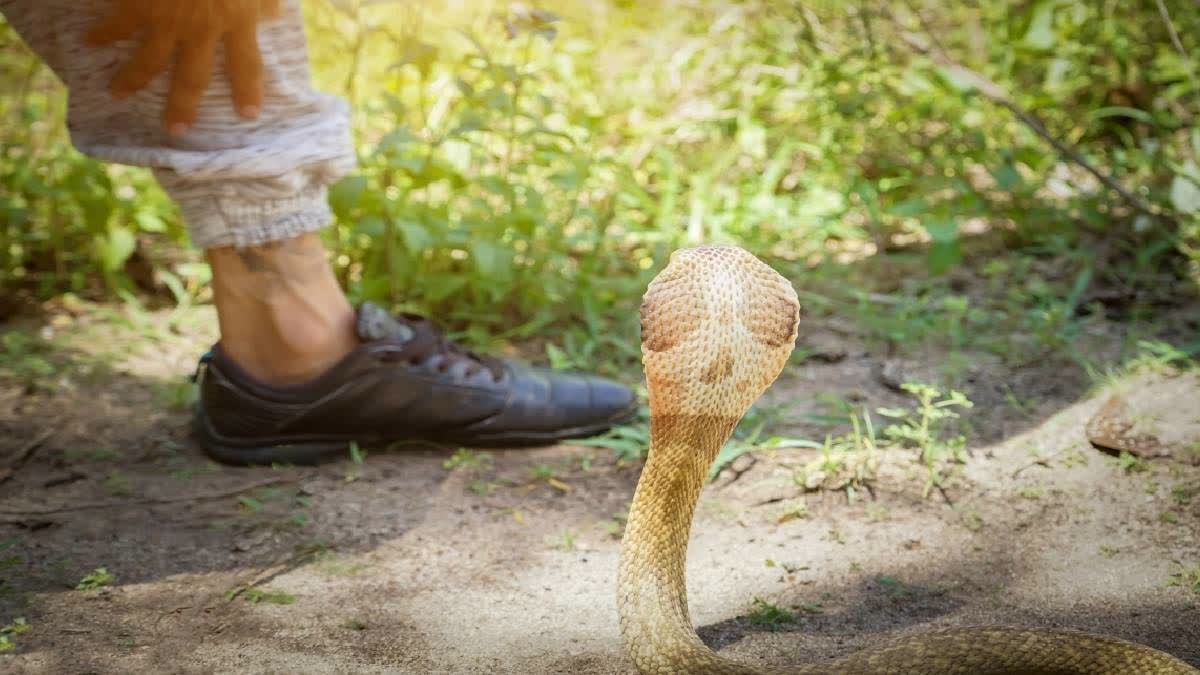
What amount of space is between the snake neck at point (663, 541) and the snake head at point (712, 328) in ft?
0.18

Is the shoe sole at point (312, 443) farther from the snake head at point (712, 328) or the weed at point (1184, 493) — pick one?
the weed at point (1184, 493)

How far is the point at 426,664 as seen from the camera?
154 centimetres

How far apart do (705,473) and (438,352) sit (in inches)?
41.5

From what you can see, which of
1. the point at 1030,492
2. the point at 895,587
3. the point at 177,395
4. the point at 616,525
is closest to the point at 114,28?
the point at 177,395

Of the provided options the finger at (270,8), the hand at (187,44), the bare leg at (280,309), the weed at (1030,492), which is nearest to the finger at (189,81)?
the hand at (187,44)

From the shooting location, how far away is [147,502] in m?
2.06

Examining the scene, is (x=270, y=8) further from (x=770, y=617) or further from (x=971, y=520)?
(x=971, y=520)

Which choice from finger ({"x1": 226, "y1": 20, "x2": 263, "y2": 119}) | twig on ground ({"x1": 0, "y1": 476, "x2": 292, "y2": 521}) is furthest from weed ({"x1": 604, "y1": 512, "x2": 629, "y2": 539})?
finger ({"x1": 226, "y1": 20, "x2": 263, "y2": 119})

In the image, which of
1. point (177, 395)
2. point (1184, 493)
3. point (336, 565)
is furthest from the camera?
point (177, 395)

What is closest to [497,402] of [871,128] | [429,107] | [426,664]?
[426,664]

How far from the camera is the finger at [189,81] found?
75.3 inches

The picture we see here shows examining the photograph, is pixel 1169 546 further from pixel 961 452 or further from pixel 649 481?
pixel 649 481

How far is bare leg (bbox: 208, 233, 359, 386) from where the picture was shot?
2145mm

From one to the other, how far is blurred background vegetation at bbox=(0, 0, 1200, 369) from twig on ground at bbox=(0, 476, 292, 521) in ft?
2.78
